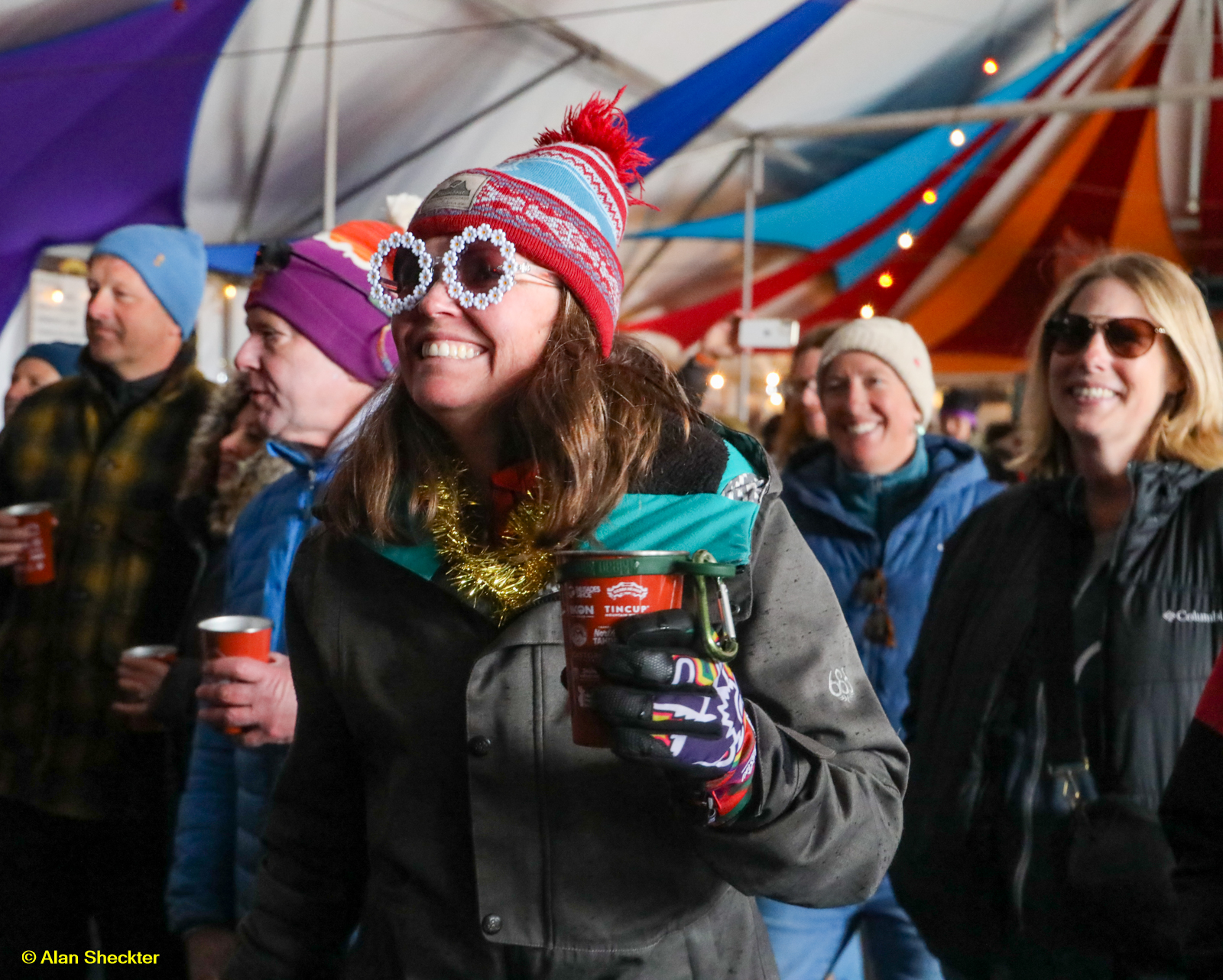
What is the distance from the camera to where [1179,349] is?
2.43 meters

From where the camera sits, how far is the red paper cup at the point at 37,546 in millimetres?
2707

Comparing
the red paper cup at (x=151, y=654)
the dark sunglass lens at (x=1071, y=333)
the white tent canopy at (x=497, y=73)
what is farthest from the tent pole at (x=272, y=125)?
the dark sunglass lens at (x=1071, y=333)

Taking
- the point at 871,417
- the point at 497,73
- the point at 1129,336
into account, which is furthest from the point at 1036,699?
the point at 497,73

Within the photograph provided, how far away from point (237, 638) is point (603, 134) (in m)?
1.02

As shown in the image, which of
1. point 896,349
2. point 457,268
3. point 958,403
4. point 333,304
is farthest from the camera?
point 958,403

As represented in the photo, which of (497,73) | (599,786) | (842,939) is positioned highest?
(497,73)

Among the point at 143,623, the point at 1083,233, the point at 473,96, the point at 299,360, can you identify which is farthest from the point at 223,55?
the point at 1083,233

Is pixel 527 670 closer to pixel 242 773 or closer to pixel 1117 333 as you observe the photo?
pixel 242 773

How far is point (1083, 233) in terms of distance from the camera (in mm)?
11250

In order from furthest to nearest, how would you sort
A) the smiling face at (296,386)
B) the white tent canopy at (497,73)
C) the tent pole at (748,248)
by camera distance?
the tent pole at (748,248), the white tent canopy at (497,73), the smiling face at (296,386)

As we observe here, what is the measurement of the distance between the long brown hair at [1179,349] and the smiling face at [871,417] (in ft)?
2.64

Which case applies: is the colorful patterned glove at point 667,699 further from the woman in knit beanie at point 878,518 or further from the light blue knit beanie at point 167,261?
the light blue knit beanie at point 167,261

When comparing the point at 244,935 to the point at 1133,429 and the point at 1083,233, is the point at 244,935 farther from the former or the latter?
the point at 1083,233

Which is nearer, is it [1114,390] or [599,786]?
[599,786]
